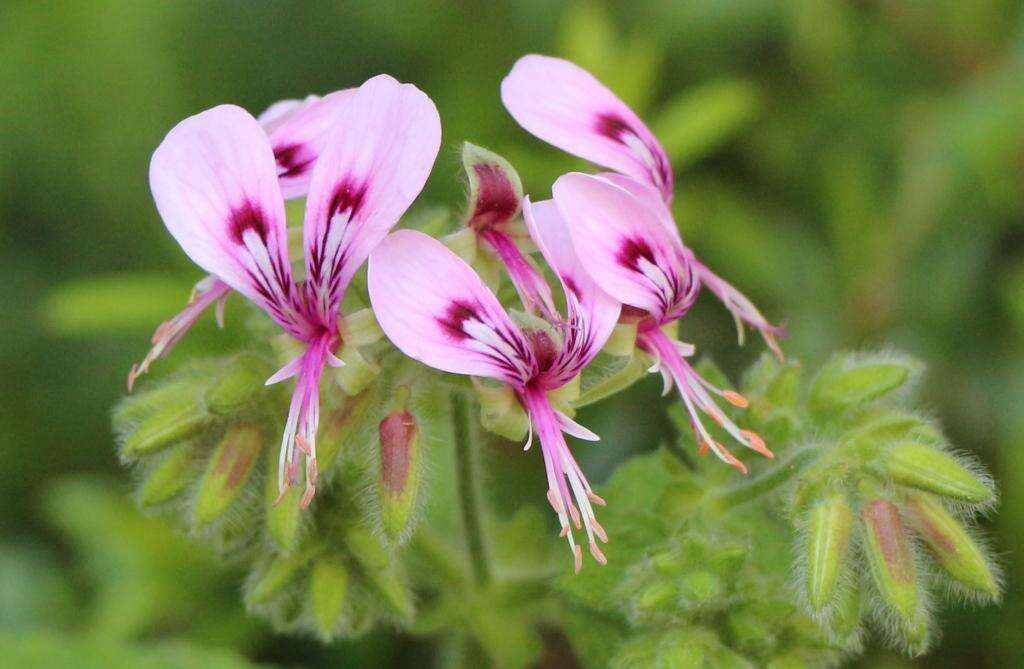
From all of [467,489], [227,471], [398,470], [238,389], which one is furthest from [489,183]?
[467,489]

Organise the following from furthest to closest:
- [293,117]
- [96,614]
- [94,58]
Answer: [94,58], [96,614], [293,117]

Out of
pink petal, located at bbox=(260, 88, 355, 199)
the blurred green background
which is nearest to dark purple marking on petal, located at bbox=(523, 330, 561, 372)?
pink petal, located at bbox=(260, 88, 355, 199)

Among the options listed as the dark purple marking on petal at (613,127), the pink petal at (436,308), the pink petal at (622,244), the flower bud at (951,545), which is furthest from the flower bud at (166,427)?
the flower bud at (951,545)

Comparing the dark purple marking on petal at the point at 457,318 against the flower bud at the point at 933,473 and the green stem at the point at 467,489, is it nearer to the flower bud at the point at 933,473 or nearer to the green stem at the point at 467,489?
the green stem at the point at 467,489

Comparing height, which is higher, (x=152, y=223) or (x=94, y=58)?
(x=94, y=58)

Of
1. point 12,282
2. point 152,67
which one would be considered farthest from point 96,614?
point 152,67

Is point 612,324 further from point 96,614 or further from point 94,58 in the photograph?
point 94,58

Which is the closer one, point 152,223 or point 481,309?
point 481,309

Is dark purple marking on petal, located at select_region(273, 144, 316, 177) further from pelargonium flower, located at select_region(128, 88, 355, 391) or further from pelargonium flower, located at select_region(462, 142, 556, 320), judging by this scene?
pelargonium flower, located at select_region(462, 142, 556, 320)
